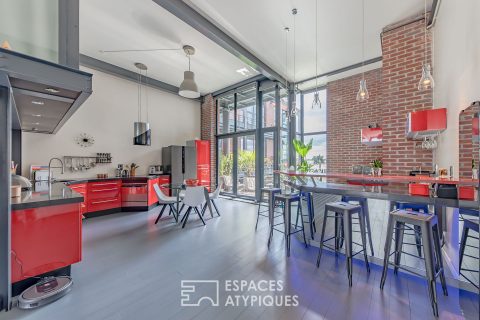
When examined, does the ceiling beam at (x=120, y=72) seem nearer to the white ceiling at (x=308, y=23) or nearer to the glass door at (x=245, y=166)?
the glass door at (x=245, y=166)

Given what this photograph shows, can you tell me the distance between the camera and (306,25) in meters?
3.41

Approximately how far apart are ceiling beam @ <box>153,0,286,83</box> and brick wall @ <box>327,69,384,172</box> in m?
2.16

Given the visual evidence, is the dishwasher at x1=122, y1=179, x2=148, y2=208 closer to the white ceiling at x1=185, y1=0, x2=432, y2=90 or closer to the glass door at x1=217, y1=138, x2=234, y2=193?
the glass door at x1=217, y1=138, x2=234, y2=193

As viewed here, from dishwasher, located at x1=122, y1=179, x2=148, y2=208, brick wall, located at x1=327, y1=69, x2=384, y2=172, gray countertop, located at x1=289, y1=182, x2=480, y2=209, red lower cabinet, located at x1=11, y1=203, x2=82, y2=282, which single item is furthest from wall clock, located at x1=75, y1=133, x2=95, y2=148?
brick wall, located at x1=327, y1=69, x2=384, y2=172

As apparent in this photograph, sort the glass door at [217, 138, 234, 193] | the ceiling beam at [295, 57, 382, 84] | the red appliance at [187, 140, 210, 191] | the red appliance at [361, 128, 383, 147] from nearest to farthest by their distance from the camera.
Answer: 1. the red appliance at [361, 128, 383, 147]
2. the ceiling beam at [295, 57, 382, 84]
3. the red appliance at [187, 140, 210, 191]
4. the glass door at [217, 138, 234, 193]

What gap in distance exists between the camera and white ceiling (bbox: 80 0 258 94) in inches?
123

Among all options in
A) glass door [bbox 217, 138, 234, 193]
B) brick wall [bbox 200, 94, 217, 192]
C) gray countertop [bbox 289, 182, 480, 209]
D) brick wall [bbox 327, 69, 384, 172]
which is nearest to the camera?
gray countertop [bbox 289, 182, 480, 209]

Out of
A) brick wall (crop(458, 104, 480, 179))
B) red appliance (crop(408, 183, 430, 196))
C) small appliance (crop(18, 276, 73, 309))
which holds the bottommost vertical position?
small appliance (crop(18, 276, 73, 309))

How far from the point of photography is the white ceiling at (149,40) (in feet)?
10.2

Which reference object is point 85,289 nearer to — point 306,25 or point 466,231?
point 466,231

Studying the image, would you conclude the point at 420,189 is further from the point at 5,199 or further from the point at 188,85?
the point at 188,85

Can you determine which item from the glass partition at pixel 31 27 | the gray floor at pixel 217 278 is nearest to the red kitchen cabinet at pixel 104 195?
the gray floor at pixel 217 278

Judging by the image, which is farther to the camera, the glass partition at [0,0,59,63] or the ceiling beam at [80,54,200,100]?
the ceiling beam at [80,54,200,100]

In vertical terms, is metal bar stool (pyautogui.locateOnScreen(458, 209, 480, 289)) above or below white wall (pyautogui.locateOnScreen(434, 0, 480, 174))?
below
